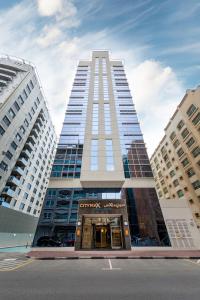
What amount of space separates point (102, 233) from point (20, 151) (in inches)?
1218

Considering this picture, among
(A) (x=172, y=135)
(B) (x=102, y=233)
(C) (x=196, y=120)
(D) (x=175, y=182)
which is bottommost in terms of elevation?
(B) (x=102, y=233)

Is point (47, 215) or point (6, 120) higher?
point (6, 120)

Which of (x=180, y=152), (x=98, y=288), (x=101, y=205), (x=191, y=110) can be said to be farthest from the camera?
(x=180, y=152)

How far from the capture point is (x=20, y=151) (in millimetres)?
42000

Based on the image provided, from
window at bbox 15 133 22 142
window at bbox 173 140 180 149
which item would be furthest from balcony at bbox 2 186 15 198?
window at bbox 173 140 180 149

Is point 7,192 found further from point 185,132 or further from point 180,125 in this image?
point 180,125

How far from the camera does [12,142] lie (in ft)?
126

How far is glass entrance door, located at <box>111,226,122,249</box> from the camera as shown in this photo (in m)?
21.2

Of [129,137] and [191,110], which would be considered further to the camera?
[191,110]

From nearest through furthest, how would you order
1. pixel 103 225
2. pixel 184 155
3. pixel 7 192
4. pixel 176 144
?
1. pixel 103 225
2. pixel 7 192
3. pixel 184 155
4. pixel 176 144

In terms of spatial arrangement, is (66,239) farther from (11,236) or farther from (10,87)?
(10,87)

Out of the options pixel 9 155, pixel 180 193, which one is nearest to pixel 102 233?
pixel 9 155

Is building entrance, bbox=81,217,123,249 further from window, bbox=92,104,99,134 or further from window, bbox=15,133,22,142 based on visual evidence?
window, bbox=15,133,22,142

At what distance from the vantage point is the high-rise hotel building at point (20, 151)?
3503 centimetres
